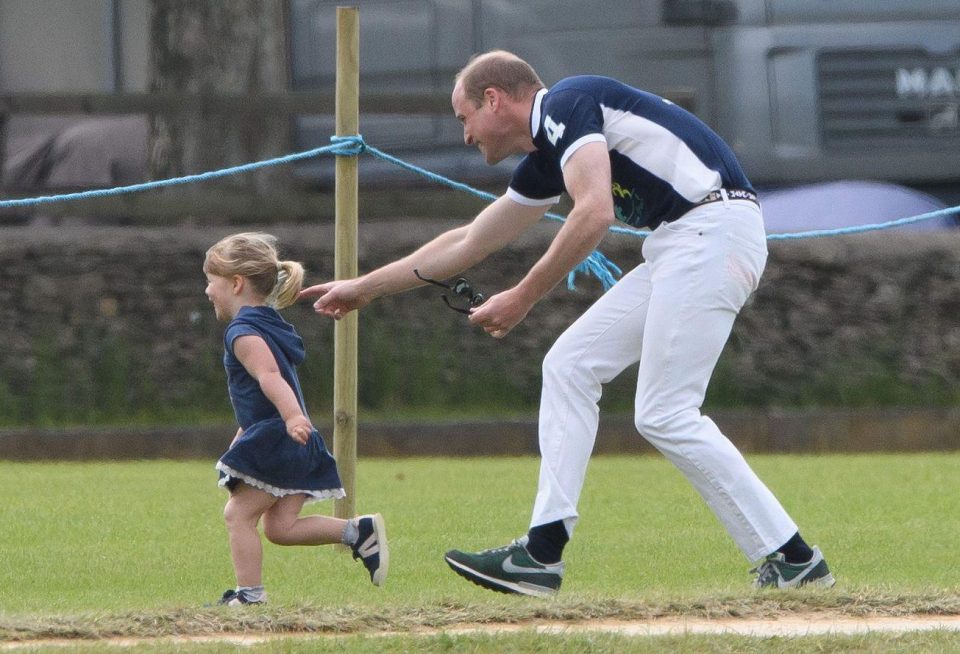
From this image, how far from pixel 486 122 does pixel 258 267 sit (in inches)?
35.3

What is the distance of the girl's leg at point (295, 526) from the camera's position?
6.18m

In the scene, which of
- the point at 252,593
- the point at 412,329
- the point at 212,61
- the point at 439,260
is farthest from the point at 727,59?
the point at 252,593

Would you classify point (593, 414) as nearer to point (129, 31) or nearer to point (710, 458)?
point (710, 458)

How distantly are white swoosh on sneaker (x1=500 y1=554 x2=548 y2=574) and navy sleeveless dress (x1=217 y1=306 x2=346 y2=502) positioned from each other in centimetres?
69

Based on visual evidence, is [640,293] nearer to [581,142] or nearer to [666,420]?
[666,420]

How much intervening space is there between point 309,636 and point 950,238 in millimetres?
8554

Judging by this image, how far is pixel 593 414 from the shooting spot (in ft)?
19.5

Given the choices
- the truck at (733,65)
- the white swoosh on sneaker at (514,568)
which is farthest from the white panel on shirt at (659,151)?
the truck at (733,65)

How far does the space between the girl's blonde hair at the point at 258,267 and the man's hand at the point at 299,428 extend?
51 centimetres

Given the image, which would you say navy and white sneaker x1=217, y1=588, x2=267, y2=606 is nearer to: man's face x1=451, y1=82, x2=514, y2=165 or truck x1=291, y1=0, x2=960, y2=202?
man's face x1=451, y1=82, x2=514, y2=165

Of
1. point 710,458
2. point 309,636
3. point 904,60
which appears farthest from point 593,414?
point 904,60

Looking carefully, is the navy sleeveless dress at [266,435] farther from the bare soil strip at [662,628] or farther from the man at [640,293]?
the bare soil strip at [662,628]

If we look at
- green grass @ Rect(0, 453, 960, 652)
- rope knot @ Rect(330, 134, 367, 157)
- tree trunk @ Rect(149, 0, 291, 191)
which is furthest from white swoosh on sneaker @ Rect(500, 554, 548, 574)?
tree trunk @ Rect(149, 0, 291, 191)

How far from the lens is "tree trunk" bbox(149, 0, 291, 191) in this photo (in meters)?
13.6
